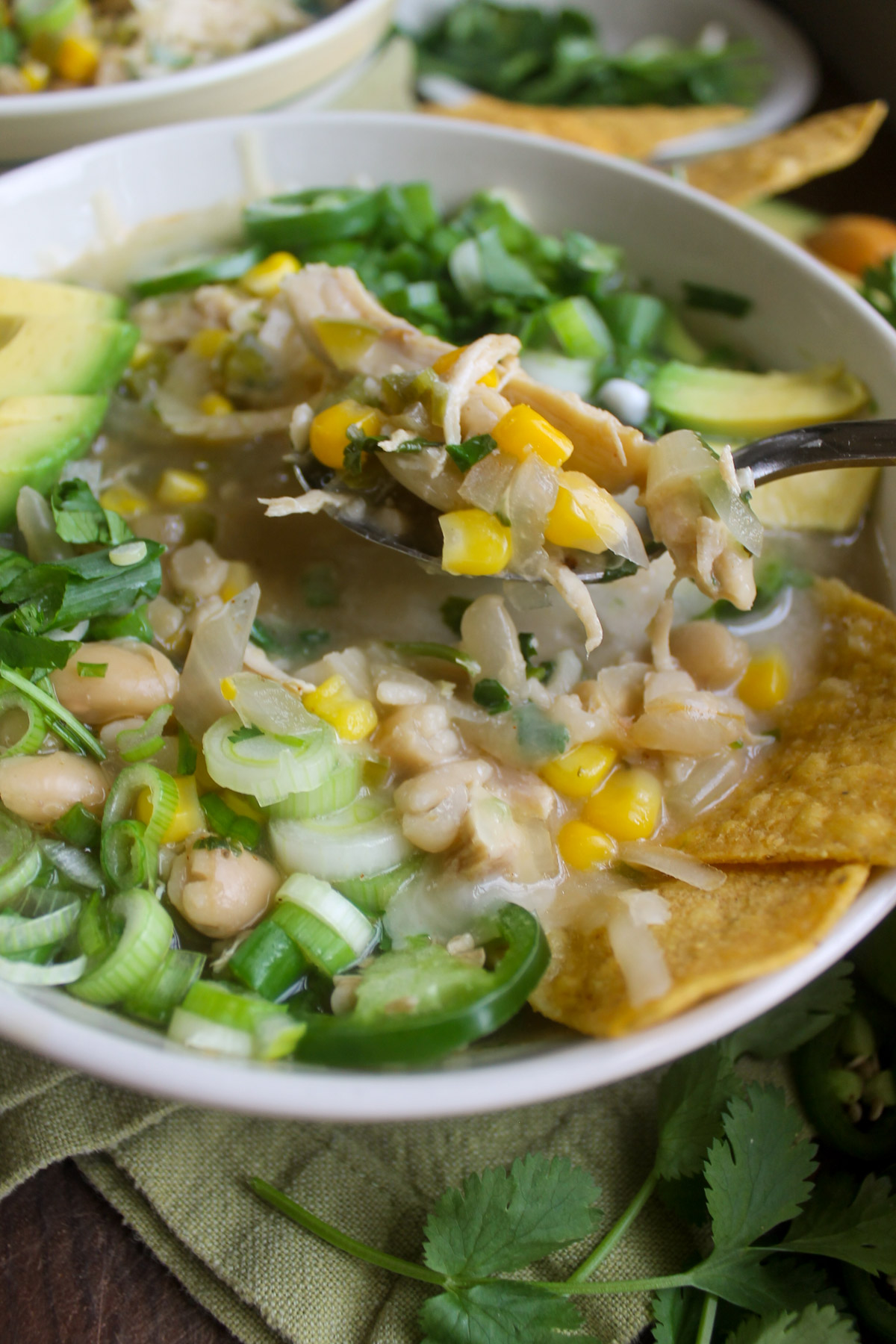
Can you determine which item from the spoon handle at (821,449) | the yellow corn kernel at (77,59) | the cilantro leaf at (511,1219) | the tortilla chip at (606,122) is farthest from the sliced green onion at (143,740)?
the yellow corn kernel at (77,59)

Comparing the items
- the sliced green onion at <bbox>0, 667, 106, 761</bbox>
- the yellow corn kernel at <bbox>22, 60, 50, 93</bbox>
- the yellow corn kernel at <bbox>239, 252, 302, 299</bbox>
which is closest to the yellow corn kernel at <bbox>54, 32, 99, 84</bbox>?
the yellow corn kernel at <bbox>22, 60, 50, 93</bbox>

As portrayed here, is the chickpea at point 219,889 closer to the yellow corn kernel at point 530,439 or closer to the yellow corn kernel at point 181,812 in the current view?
the yellow corn kernel at point 181,812

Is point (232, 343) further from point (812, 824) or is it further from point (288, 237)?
point (812, 824)

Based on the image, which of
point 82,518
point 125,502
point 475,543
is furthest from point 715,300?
point 82,518

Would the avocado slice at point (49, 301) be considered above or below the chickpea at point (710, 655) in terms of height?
above

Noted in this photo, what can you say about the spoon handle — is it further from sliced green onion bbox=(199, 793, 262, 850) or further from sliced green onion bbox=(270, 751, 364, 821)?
sliced green onion bbox=(199, 793, 262, 850)

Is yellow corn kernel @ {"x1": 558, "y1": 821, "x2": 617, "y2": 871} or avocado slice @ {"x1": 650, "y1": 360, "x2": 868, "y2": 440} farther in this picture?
avocado slice @ {"x1": 650, "y1": 360, "x2": 868, "y2": 440}
